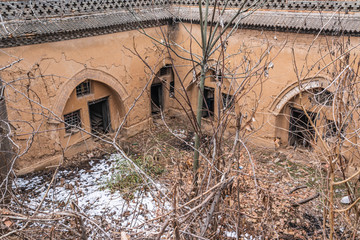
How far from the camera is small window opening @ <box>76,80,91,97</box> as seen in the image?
10828mm

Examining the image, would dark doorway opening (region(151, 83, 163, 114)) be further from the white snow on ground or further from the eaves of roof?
the white snow on ground

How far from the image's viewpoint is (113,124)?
484 inches

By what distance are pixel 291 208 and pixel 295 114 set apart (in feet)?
13.4

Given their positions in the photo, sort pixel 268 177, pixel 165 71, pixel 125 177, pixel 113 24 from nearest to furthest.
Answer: pixel 268 177 < pixel 125 177 < pixel 113 24 < pixel 165 71

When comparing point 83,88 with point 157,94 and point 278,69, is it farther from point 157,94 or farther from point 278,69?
point 278,69

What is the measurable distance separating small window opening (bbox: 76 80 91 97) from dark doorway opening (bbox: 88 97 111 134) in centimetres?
83

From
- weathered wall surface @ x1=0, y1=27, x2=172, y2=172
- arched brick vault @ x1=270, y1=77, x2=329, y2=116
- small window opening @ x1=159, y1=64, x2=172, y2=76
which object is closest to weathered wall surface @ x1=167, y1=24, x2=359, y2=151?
arched brick vault @ x1=270, y1=77, x2=329, y2=116

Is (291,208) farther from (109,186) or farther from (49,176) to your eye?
(49,176)

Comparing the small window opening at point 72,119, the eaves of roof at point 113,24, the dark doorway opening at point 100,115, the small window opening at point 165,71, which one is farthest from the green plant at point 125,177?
the small window opening at point 165,71

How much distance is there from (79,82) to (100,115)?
225 centimetres

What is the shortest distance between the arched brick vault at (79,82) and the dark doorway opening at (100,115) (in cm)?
70

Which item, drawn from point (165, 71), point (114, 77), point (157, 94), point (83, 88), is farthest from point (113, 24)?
point (157, 94)

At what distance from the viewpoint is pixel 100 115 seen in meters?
12.2

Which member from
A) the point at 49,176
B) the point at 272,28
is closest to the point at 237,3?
the point at 272,28
